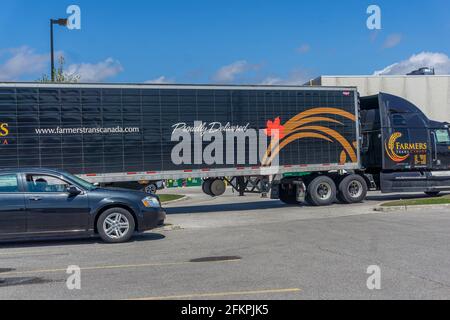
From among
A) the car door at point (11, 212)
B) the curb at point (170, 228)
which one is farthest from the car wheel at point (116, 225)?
the curb at point (170, 228)

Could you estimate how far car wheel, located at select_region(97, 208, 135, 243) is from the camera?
36.4ft

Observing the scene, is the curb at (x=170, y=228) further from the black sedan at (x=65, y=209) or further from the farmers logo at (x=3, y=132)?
the farmers logo at (x=3, y=132)

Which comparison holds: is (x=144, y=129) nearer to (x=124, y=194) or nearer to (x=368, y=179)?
(x=124, y=194)

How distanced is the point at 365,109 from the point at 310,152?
11.5ft

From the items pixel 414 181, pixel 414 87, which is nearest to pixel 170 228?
pixel 414 181

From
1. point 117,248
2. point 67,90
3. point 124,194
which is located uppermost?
point 67,90

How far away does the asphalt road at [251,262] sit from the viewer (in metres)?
6.61

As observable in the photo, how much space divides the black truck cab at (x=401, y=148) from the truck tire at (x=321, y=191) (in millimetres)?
1926

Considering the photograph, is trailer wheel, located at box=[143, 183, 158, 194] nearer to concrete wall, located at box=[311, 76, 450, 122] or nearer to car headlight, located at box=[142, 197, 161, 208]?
car headlight, located at box=[142, 197, 161, 208]

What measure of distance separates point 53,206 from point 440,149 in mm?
15011

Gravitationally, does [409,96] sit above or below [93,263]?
above

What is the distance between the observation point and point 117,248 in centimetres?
1055

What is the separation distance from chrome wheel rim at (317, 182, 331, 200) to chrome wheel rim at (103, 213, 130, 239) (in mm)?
9457
